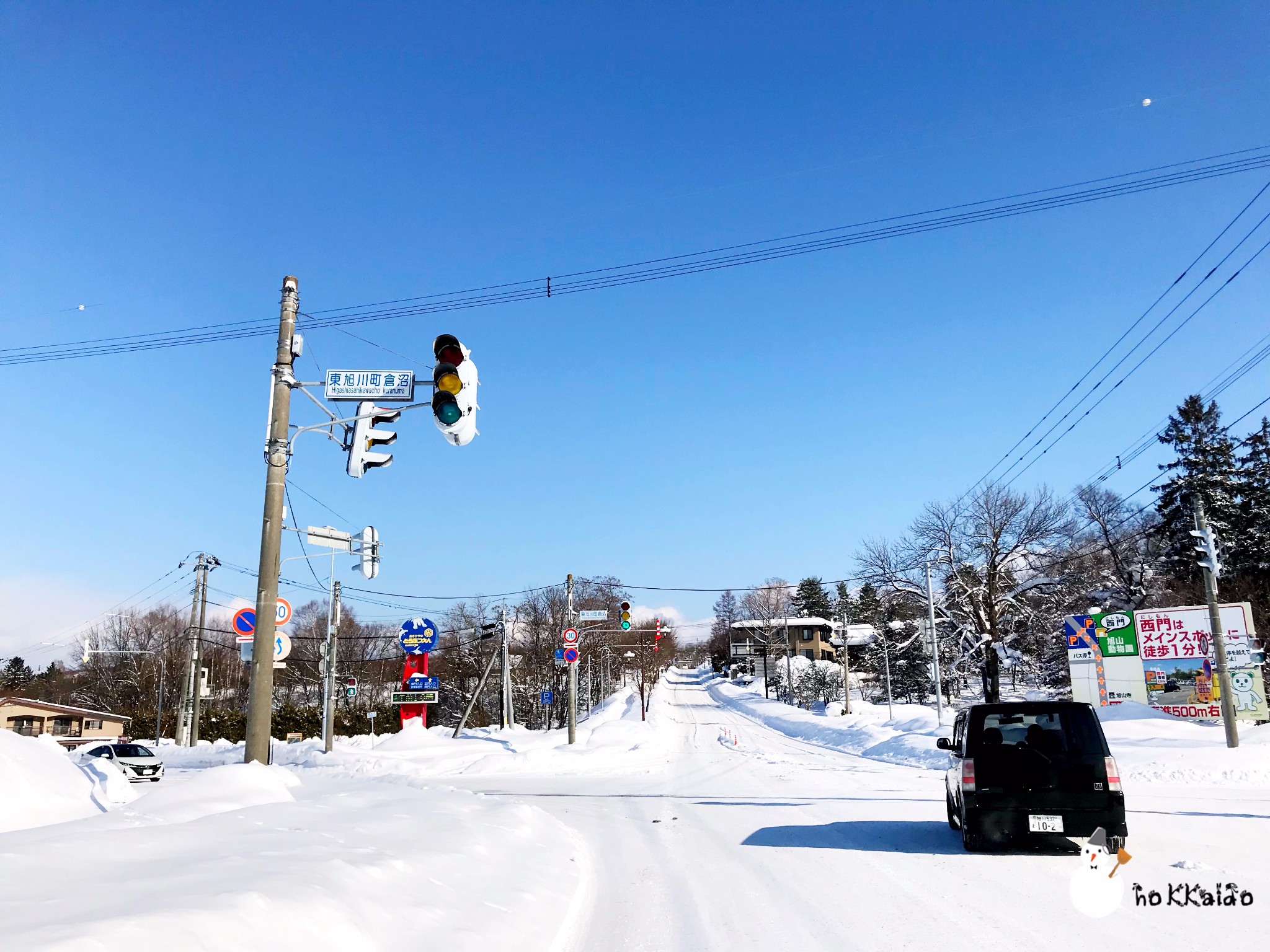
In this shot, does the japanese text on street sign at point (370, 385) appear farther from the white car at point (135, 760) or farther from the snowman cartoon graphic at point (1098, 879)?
the white car at point (135, 760)

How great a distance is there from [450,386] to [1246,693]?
35.8m

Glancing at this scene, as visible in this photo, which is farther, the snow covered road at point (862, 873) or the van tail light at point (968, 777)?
the van tail light at point (968, 777)


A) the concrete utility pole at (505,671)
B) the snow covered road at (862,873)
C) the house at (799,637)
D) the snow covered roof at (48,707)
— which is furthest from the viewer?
the house at (799,637)

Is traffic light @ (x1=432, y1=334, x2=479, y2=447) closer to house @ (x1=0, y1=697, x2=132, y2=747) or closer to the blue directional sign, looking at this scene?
the blue directional sign

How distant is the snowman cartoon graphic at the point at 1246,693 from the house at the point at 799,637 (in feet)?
297

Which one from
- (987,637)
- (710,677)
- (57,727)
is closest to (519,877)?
(987,637)

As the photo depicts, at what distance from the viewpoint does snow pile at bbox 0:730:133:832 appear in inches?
377

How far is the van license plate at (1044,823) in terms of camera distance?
9031 mm

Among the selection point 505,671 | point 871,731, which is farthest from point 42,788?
point 871,731

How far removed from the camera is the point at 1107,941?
6047 millimetres

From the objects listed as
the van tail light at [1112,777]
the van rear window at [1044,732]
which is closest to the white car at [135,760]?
the van rear window at [1044,732]

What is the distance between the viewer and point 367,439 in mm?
11141

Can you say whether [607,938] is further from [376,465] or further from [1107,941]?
[376,465]

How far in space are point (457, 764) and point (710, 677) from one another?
420 feet
